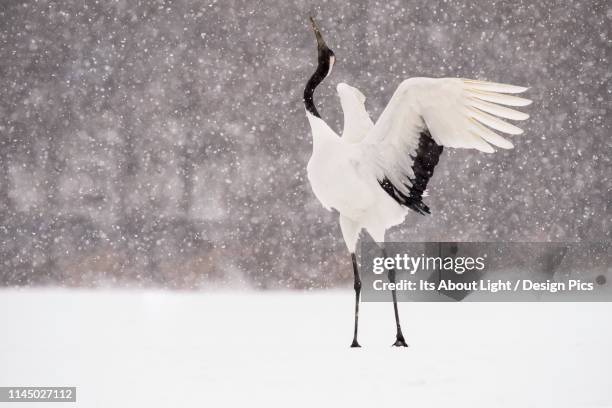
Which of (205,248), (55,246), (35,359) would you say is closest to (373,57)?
(205,248)

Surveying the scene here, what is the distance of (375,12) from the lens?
334 cm

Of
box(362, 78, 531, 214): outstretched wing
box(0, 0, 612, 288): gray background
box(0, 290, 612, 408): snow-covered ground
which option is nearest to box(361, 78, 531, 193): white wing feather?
box(362, 78, 531, 214): outstretched wing

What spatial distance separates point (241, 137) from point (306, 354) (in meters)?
1.57

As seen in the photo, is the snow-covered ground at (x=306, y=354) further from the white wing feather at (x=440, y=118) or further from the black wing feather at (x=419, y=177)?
the white wing feather at (x=440, y=118)

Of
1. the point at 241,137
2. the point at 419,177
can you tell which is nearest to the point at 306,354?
the point at 419,177

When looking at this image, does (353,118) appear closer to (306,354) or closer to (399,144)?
(399,144)

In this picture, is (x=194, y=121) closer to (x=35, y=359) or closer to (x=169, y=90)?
(x=169, y=90)

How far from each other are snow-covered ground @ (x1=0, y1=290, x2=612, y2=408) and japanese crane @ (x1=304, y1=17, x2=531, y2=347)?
0.23m

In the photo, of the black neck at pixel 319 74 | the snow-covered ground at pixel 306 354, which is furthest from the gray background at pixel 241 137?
the black neck at pixel 319 74

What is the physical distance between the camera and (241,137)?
11.1 ft

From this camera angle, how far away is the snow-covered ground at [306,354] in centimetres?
181

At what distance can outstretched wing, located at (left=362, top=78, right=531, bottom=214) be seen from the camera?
199cm

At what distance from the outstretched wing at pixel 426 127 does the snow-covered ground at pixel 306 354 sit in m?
0.53

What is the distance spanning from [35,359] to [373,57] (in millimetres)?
2106
